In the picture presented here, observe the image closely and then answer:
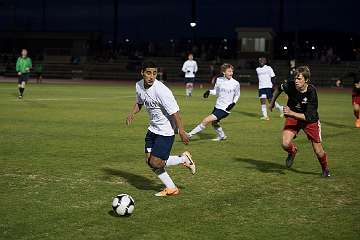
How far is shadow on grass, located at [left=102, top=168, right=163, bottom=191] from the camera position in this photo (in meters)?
8.70

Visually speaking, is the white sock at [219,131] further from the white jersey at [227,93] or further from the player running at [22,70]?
the player running at [22,70]

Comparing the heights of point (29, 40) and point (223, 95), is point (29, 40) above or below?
above

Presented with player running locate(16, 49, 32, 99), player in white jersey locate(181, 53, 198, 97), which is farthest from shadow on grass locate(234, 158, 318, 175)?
player in white jersey locate(181, 53, 198, 97)

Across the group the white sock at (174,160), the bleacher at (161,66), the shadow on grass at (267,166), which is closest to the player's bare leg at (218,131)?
the shadow on grass at (267,166)

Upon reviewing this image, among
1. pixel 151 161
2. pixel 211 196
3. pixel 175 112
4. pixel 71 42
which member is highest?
pixel 71 42

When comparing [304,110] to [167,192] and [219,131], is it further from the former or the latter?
[219,131]

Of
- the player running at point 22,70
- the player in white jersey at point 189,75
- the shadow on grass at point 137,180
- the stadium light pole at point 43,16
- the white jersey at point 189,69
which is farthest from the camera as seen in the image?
the stadium light pole at point 43,16

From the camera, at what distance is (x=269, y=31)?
55.1m

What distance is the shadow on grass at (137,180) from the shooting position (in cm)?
870

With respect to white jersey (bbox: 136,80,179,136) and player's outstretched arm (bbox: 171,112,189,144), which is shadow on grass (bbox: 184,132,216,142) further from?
player's outstretched arm (bbox: 171,112,189,144)

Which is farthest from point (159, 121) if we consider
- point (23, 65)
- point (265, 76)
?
point (23, 65)

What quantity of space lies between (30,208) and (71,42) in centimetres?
6608

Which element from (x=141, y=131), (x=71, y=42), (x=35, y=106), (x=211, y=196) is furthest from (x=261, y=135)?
(x=71, y=42)

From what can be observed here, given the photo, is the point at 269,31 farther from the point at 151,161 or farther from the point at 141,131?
the point at 151,161
